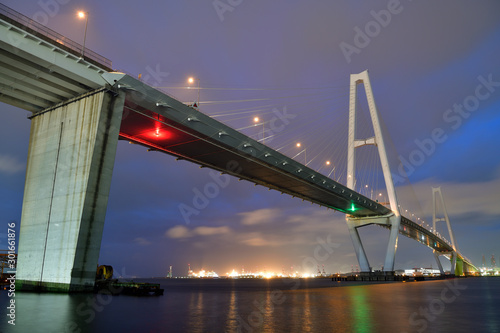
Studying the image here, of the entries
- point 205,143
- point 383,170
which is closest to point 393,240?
point 383,170

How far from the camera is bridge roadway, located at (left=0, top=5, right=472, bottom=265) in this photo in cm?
2353

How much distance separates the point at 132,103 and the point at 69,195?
8.98 metres

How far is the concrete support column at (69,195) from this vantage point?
24.1 m

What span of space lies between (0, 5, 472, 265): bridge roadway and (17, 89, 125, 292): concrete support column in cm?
146

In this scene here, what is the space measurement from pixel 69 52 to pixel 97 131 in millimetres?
5715

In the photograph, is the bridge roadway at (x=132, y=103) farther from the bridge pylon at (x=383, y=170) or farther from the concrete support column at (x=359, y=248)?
the concrete support column at (x=359, y=248)

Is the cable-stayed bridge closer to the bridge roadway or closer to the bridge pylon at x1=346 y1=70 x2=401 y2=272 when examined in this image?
the bridge roadway

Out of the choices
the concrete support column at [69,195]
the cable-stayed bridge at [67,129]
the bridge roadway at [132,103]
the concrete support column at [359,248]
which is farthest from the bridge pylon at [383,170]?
the concrete support column at [69,195]

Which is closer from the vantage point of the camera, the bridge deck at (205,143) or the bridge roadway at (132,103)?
the bridge roadway at (132,103)

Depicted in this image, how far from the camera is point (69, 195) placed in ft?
82.6

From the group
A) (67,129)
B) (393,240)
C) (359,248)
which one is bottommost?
(359,248)

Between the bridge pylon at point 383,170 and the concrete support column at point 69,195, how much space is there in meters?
53.6

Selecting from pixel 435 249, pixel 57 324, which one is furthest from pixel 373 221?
pixel 435 249

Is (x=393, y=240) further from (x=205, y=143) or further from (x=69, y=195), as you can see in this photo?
(x=69, y=195)
